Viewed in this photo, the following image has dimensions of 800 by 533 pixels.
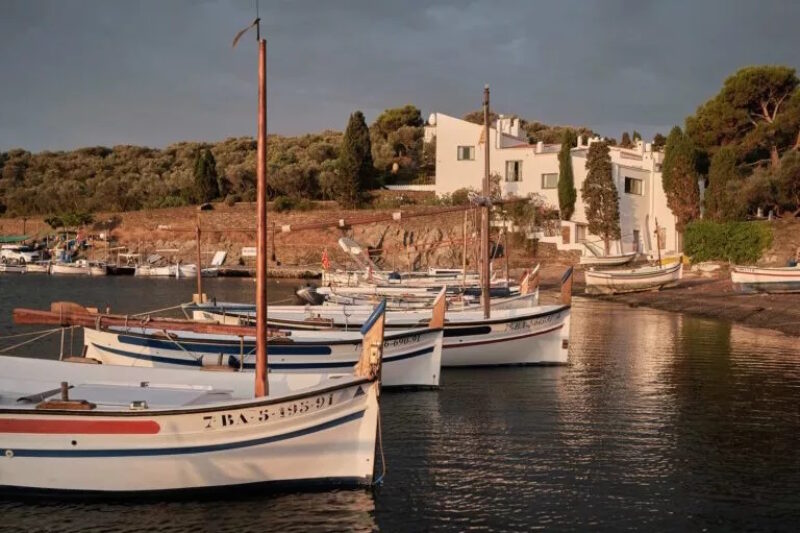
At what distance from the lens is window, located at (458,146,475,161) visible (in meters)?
70.4

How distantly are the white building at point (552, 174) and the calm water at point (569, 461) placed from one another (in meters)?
40.1

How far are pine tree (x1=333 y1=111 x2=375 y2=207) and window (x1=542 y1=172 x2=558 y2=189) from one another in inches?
731

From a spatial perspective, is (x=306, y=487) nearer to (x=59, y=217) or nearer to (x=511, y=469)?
(x=511, y=469)

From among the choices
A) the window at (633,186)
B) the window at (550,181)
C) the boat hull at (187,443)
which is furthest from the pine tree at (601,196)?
the boat hull at (187,443)

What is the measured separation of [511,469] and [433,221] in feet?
196

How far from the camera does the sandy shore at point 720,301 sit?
34656mm

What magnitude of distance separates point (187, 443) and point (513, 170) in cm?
6063

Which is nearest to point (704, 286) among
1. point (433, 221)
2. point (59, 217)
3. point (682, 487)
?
point (433, 221)

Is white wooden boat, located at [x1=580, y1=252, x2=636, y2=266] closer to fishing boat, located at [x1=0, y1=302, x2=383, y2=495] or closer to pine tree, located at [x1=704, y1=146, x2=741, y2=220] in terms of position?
pine tree, located at [x1=704, y1=146, x2=741, y2=220]

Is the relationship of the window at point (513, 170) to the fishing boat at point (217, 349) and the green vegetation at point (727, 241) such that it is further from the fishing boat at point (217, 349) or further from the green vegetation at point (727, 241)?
the fishing boat at point (217, 349)

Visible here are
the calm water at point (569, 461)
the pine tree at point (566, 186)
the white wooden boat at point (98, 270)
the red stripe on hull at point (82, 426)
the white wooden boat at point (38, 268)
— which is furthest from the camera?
the white wooden boat at point (38, 268)

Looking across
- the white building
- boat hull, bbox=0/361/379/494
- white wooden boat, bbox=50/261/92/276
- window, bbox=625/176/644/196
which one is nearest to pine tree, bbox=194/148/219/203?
white wooden boat, bbox=50/261/92/276

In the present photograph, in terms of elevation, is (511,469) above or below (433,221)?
below

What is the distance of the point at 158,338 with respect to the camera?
17.8m
